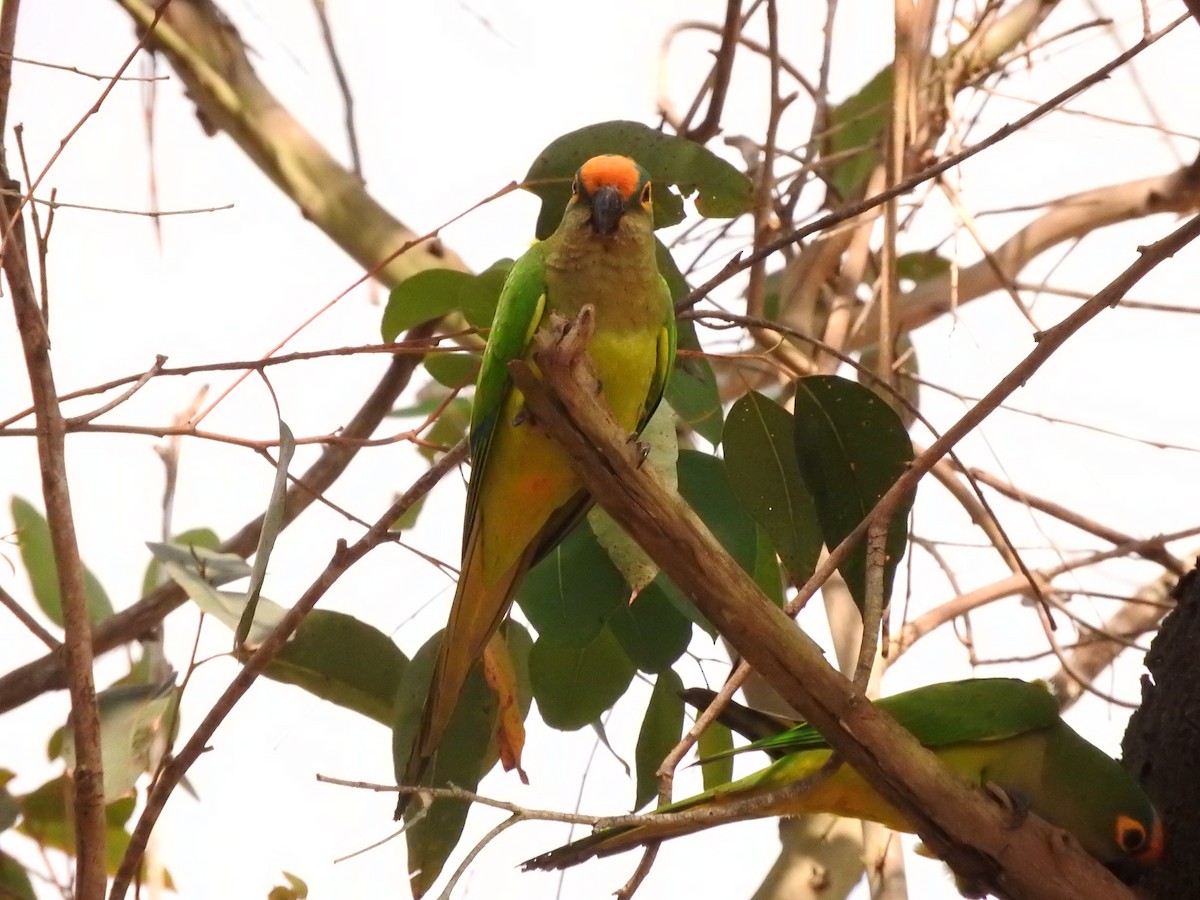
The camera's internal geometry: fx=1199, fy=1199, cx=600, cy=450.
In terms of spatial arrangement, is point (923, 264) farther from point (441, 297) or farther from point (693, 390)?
point (441, 297)

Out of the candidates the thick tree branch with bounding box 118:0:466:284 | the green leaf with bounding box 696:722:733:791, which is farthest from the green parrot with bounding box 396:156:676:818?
the thick tree branch with bounding box 118:0:466:284

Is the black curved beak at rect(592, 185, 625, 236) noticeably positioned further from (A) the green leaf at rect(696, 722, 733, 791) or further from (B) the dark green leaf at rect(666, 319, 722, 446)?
(A) the green leaf at rect(696, 722, 733, 791)

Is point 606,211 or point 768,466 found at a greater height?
point 606,211

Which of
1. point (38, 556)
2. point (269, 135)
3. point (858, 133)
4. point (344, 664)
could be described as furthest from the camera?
point (858, 133)

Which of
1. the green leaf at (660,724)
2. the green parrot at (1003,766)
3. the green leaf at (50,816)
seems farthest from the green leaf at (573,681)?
the green leaf at (50,816)

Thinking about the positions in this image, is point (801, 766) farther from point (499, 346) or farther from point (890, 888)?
point (499, 346)

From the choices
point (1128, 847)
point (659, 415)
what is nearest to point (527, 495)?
point (659, 415)

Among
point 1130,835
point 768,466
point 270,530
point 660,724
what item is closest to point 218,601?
point 270,530

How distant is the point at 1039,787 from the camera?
1.89m

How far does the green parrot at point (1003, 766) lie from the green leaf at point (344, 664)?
698mm

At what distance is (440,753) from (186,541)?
93cm

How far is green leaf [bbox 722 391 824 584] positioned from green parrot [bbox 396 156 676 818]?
157mm

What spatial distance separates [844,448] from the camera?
6.61ft

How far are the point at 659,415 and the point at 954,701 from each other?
669 mm
